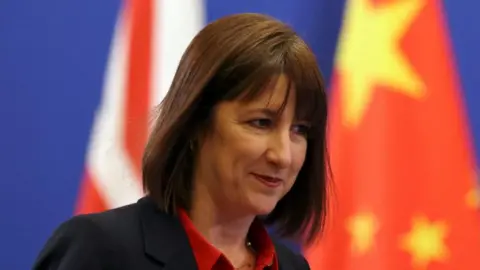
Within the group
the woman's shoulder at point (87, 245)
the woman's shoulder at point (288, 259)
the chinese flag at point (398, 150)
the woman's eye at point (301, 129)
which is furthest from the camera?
the chinese flag at point (398, 150)

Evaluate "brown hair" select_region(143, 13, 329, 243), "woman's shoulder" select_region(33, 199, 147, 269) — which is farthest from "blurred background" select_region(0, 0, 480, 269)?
"woman's shoulder" select_region(33, 199, 147, 269)

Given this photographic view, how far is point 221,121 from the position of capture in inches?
37.4

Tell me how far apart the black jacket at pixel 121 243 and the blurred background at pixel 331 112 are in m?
0.60

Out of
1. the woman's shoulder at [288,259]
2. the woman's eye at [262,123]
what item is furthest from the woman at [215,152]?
the woman's shoulder at [288,259]

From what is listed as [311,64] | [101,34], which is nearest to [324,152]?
[311,64]

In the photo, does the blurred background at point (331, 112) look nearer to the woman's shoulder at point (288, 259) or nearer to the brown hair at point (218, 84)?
the woman's shoulder at point (288, 259)

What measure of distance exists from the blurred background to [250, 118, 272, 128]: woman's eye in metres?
0.63

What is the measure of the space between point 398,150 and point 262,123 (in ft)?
2.17

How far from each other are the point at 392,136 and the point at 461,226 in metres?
0.23

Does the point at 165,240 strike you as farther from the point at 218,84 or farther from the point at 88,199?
the point at 88,199

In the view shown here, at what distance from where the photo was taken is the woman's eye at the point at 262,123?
0.94 metres

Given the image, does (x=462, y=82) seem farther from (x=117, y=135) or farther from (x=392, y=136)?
(x=117, y=135)

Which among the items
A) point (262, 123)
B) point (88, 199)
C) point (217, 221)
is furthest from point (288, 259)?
point (88, 199)

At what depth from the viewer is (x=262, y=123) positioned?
944 millimetres
